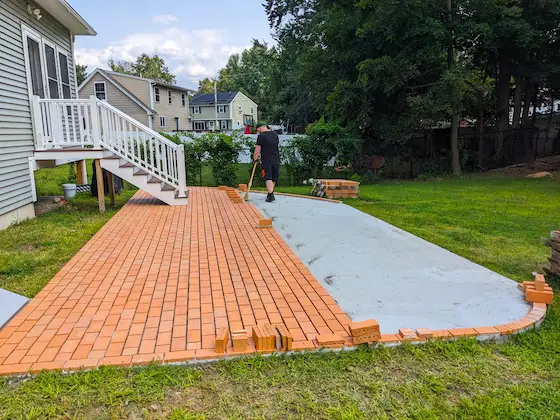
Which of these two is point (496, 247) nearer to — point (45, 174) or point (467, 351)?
point (467, 351)

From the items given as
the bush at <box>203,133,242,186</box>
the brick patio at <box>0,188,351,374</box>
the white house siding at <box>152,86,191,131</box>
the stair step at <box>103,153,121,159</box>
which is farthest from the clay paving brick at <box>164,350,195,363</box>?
the white house siding at <box>152,86,191,131</box>

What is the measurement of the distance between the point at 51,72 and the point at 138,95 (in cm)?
2090

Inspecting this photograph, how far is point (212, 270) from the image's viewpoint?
4113mm

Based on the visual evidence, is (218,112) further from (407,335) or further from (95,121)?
(407,335)

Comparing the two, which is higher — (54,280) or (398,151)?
(398,151)

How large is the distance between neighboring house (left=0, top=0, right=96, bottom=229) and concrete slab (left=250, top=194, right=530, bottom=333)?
4180 mm

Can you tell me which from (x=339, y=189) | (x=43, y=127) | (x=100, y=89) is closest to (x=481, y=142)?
(x=339, y=189)

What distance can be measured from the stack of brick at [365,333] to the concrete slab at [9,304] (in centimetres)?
243

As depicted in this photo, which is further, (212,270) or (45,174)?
(45,174)

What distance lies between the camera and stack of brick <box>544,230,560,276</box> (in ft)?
12.5

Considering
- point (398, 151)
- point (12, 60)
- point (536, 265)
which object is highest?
point (12, 60)

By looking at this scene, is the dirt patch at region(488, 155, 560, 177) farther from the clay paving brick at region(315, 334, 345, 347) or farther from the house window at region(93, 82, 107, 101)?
the house window at region(93, 82, 107, 101)

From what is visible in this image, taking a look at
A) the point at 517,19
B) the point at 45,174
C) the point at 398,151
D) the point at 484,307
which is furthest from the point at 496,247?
the point at 45,174

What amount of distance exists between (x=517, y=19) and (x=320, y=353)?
14.2 m
